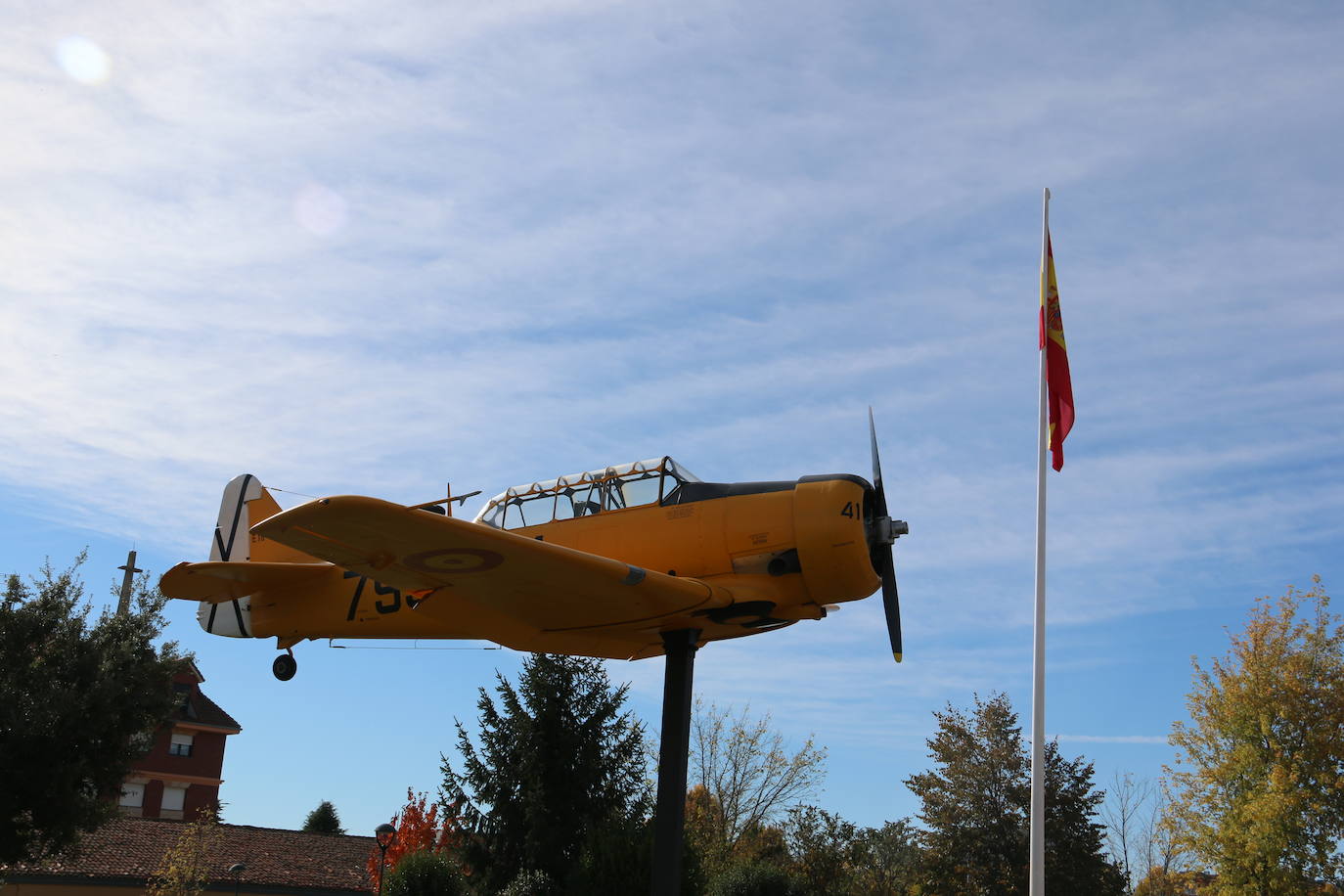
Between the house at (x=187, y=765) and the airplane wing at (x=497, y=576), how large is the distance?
37.4 metres

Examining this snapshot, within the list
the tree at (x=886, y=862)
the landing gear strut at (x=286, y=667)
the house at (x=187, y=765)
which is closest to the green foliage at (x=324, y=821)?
the house at (x=187, y=765)

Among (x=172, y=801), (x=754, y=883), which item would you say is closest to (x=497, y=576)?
(x=754, y=883)

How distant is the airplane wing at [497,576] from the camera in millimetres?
11180

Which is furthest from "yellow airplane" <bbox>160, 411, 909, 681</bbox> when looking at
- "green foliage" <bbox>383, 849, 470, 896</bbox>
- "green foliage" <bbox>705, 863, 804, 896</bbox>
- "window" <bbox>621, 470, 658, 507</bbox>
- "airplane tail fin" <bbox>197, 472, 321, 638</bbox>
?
"green foliage" <bbox>705, 863, 804, 896</bbox>

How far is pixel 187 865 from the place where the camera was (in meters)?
30.4

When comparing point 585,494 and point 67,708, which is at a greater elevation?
point 585,494

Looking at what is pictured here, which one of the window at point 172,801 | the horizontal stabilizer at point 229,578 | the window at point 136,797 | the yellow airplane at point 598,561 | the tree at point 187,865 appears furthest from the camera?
the window at point 172,801

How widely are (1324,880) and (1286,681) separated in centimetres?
505

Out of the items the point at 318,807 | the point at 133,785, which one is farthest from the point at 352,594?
the point at 318,807

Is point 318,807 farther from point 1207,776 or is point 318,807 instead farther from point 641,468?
point 641,468

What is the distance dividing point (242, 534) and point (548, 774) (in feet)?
39.2

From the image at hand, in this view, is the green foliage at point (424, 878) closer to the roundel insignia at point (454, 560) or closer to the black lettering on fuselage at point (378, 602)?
the black lettering on fuselage at point (378, 602)

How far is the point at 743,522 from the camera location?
44.9 feet

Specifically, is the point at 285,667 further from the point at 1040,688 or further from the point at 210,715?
the point at 210,715
